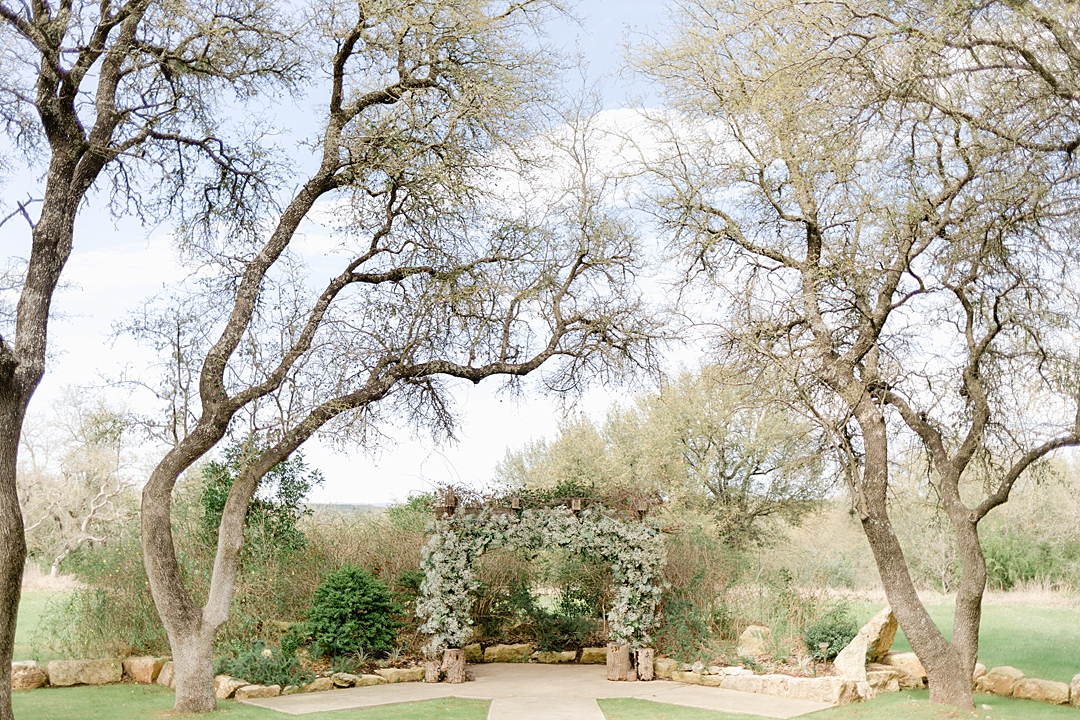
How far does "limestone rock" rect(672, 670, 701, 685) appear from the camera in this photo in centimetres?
1110

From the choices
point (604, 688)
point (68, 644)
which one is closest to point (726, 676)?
point (604, 688)

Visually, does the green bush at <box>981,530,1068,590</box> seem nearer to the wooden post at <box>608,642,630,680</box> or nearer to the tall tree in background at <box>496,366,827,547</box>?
the tall tree in background at <box>496,366,827,547</box>

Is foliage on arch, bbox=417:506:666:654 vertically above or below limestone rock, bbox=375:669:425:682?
above

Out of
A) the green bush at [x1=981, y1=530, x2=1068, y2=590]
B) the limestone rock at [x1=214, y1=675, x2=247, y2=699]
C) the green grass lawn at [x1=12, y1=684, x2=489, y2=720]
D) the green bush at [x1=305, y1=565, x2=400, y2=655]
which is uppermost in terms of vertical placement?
the green bush at [x1=981, y1=530, x2=1068, y2=590]

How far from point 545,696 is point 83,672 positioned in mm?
5355

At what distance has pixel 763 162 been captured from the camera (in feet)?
35.2

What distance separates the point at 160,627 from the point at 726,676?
6.95 meters

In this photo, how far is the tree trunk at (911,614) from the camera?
9570 millimetres

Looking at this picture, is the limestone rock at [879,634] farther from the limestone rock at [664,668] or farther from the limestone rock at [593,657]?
the limestone rock at [593,657]

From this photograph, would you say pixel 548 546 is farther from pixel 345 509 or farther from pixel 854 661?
pixel 345 509

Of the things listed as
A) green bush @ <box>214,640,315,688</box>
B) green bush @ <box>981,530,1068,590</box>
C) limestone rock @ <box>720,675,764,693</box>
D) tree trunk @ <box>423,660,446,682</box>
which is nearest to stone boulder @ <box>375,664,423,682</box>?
tree trunk @ <box>423,660,446,682</box>

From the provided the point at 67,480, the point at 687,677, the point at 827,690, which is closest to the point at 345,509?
the point at 687,677

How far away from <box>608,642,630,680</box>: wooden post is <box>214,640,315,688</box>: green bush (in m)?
3.59

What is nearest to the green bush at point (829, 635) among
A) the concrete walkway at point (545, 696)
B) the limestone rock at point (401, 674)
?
the concrete walkway at point (545, 696)
